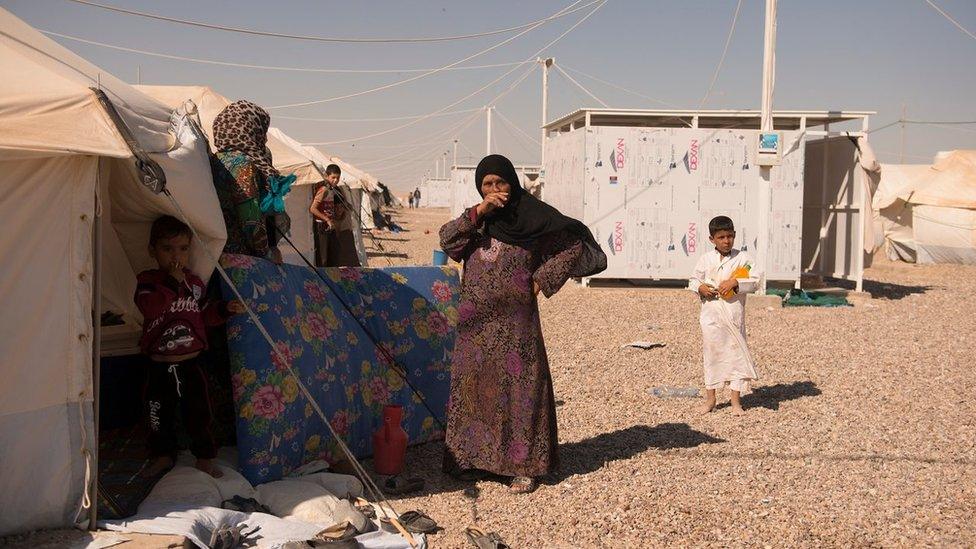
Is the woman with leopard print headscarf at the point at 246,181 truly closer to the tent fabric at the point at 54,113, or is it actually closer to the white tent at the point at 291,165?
the tent fabric at the point at 54,113

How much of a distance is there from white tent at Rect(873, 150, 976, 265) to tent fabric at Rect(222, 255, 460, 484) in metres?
17.7

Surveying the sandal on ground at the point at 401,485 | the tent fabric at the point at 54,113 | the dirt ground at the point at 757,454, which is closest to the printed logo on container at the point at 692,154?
the dirt ground at the point at 757,454

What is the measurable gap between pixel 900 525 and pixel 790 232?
33.0 ft

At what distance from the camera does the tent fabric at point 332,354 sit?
4.40m

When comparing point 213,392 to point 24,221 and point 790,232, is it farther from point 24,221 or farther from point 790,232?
point 790,232

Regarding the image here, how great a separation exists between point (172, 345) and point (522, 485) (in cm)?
191

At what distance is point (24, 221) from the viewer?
3.54m

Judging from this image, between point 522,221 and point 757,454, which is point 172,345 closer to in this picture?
point 522,221

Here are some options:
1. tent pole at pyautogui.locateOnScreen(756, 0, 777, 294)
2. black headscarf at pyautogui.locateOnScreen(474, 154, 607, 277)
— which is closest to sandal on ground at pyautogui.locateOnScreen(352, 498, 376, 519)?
black headscarf at pyautogui.locateOnScreen(474, 154, 607, 277)

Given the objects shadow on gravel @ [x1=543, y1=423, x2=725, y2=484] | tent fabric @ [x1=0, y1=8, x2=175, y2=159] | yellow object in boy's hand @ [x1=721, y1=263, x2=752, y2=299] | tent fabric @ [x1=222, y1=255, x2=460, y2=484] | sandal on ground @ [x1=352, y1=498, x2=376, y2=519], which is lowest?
shadow on gravel @ [x1=543, y1=423, x2=725, y2=484]

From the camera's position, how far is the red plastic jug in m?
4.85

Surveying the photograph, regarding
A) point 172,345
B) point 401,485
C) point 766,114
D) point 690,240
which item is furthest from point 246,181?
point 690,240

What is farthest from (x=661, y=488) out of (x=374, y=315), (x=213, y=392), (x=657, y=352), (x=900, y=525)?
(x=657, y=352)

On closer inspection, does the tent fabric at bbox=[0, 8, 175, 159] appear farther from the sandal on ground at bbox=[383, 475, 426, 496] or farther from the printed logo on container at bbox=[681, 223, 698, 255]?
the printed logo on container at bbox=[681, 223, 698, 255]
